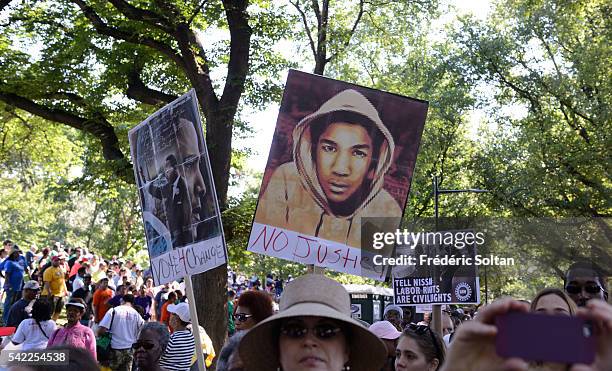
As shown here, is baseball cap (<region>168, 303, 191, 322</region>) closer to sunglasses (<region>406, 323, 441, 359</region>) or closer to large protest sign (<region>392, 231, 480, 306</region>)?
large protest sign (<region>392, 231, 480, 306</region>)

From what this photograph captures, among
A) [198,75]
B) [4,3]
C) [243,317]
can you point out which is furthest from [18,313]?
[243,317]

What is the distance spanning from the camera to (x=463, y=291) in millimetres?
12055

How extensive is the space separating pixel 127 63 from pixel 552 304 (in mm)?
15616

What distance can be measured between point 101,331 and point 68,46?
779cm

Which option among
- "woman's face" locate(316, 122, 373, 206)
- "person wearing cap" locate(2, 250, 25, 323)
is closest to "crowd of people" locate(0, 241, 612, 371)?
"woman's face" locate(316, 122, 373, 206)

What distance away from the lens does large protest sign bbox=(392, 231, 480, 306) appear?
1073 cm

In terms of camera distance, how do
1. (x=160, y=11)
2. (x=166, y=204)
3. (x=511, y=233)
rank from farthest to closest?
(x=511, y=233) < (x=160, y=11) < (x=166, y=204)

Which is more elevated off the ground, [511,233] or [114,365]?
[511,233]

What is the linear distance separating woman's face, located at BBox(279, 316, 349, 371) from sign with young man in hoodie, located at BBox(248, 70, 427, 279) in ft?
13.0

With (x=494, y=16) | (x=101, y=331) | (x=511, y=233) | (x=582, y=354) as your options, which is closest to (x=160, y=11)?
(x=101, y=331)

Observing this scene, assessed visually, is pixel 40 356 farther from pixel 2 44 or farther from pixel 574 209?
pixel 574 209

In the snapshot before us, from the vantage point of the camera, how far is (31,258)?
92.7 feet

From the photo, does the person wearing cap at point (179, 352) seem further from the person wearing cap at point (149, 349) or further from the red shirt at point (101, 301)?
the red shirt at point (101, 301)

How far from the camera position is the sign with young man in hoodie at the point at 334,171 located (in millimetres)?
7246
